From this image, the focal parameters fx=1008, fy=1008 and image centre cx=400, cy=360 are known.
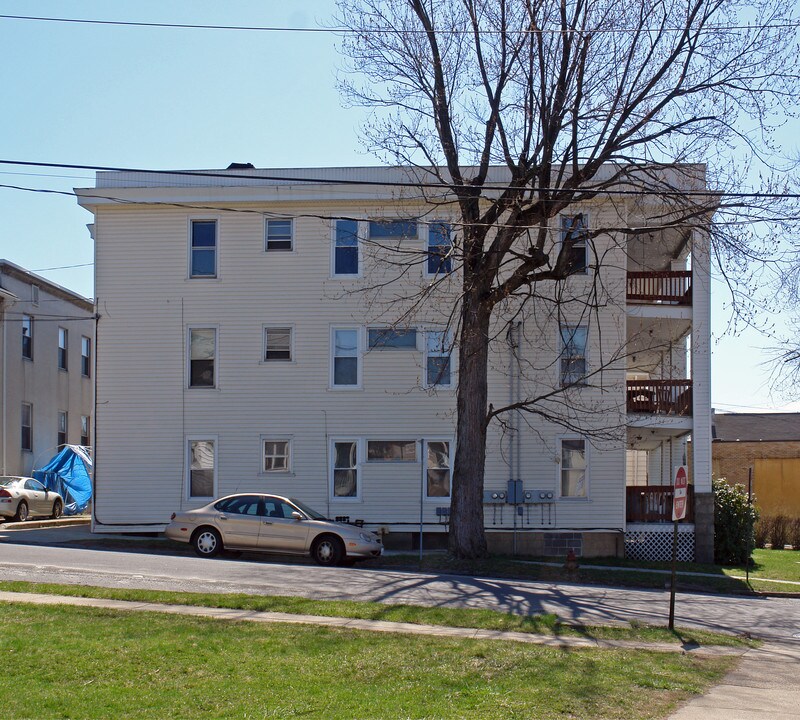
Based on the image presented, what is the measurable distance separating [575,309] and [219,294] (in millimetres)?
9499

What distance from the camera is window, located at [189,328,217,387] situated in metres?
27.0

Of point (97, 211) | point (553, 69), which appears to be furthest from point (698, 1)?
point (97, 211)

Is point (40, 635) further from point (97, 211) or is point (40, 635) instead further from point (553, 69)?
point (97, 211)

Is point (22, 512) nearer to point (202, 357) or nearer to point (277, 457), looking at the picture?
point (202, 357)

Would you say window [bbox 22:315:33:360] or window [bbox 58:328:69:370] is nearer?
window [bbox 22:315:33:360]

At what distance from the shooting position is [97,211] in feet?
89.0

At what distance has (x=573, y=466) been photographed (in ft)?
87.6

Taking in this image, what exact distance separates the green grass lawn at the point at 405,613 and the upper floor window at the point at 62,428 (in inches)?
1012

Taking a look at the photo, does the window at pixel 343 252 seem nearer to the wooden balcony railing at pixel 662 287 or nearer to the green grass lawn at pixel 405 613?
the wooden balcony railing at pixel 662 287

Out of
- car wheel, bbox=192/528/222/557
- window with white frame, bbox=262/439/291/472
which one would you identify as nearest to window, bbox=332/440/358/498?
window with white frame, bbox=262/439/291/472

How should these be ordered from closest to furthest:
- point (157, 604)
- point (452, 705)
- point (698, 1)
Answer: point (452, 705) → point (157, 604) → point (698, 1)

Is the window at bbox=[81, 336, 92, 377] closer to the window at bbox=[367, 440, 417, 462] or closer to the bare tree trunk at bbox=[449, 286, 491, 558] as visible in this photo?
the window at bbox=[367, 440, 417, 462]

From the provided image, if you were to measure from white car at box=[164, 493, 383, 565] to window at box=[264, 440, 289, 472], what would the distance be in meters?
5.65

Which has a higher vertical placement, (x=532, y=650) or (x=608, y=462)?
(x=608, y=462)
